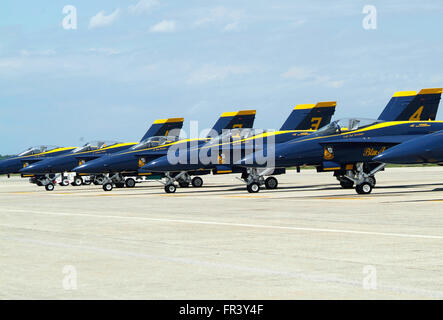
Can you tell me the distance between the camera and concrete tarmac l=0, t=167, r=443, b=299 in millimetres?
Result: 7516

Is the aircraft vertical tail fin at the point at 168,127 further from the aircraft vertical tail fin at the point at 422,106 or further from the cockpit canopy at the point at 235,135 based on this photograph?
the aircraft vertical tail fin at the point at 422,106

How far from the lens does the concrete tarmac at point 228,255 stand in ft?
24.7

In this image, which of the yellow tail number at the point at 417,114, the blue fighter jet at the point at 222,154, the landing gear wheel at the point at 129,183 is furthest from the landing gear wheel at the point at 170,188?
the yellow tail number at the point at 417,114

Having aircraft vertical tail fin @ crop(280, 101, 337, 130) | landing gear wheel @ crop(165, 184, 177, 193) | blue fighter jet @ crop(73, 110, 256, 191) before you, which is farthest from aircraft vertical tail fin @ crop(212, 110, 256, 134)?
landing gear wheel @ crop(165, 184, 177, 193)

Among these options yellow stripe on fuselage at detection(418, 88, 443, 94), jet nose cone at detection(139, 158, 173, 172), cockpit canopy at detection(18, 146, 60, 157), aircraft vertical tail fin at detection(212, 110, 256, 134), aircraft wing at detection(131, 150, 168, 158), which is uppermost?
yellow stripe on fuselage at detection(418, 88, 443, 94)

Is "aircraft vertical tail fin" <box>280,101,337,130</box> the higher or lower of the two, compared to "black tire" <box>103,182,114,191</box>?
higher

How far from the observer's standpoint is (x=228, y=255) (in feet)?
33.6

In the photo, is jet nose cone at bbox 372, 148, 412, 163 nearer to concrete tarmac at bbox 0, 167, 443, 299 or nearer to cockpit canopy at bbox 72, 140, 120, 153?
concrete tarmac at bbox 0, 167, 443, 299

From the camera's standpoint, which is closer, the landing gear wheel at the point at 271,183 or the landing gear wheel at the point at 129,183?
the landing gear wheel at the point at 271,183

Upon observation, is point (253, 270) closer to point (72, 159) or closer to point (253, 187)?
point (253, 187)

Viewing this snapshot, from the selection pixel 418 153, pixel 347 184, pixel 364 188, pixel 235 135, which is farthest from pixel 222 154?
pixel 418 153

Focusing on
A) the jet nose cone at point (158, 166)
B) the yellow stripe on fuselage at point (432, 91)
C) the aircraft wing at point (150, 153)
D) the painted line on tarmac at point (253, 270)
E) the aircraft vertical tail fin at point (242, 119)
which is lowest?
the painted line on tarmac at point (253, 270)
